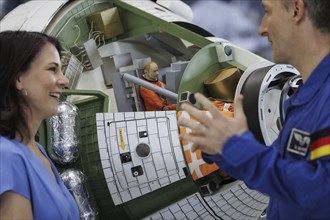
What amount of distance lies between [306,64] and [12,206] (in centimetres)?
93

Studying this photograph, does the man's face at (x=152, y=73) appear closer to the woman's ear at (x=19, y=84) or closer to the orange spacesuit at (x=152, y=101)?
the orange spacesuit at (x=152, y=101)

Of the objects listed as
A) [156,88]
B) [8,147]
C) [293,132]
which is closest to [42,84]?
[8,147]

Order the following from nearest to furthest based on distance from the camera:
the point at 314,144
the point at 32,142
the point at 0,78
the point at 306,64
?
the point at 314,144, the point at 306,64, the point at 0,78, the point at 32,142

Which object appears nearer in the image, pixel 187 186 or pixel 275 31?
pixel 275 31

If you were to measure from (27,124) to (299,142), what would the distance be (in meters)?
0.88

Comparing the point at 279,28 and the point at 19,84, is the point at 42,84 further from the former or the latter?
the point at 279,28

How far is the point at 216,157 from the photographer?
1302 mm

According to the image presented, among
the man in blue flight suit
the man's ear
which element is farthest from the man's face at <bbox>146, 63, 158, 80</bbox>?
the man's ear

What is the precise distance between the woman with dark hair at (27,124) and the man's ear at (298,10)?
0.82m

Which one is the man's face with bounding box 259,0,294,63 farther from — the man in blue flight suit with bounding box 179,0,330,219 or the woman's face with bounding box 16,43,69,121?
the woman's face with bounding box 16,43,69,121

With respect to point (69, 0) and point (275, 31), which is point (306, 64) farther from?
point (69, 0)

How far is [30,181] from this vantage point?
1370 mm

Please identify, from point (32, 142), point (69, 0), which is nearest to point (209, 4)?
point (69, 0)

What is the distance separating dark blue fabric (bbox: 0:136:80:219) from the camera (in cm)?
133
